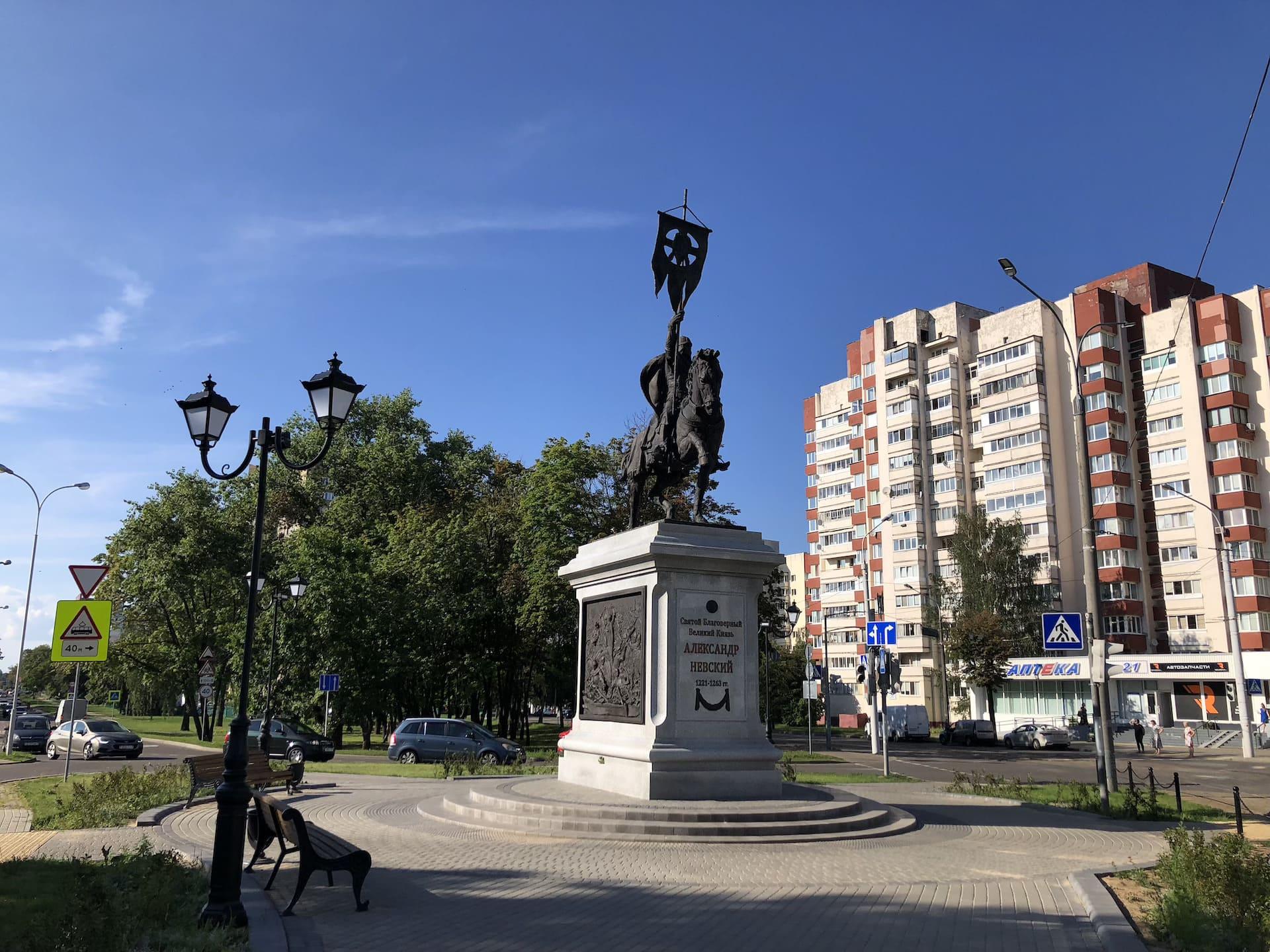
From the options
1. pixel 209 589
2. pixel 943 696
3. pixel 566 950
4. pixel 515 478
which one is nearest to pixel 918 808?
pixel 566 950

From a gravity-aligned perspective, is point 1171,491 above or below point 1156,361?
below

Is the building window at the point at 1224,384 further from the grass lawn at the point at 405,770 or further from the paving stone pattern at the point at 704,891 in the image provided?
the paving stone pattern at the point at 704,891

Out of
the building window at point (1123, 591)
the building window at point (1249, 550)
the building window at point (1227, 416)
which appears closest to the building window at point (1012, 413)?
the building window at point (1227, 416)

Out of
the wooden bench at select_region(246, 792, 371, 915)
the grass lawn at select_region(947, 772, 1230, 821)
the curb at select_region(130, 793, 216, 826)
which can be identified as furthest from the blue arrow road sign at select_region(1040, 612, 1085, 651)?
the curb at select_region(130, 793, 216, 826)

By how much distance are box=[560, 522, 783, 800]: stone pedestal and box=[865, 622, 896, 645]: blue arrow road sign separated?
44.0 ft

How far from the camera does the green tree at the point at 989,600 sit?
56344 mm

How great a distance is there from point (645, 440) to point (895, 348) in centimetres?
6648

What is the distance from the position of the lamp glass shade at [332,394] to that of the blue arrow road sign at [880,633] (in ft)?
65.6

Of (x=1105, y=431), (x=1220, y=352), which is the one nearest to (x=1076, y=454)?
(x=1105, y=431)

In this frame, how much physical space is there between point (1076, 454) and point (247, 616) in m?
68.3

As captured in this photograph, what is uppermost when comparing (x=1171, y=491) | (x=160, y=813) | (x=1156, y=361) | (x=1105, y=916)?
(x=1156, y=361)

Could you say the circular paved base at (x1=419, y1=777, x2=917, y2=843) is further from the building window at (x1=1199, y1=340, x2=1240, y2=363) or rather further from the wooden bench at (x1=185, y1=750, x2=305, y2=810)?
the building window at (x1=1199, y1=340, x2=1240, y2=363)

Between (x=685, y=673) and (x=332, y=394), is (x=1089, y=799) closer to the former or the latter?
(x=685, y=673)

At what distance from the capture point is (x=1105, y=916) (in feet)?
26.2
